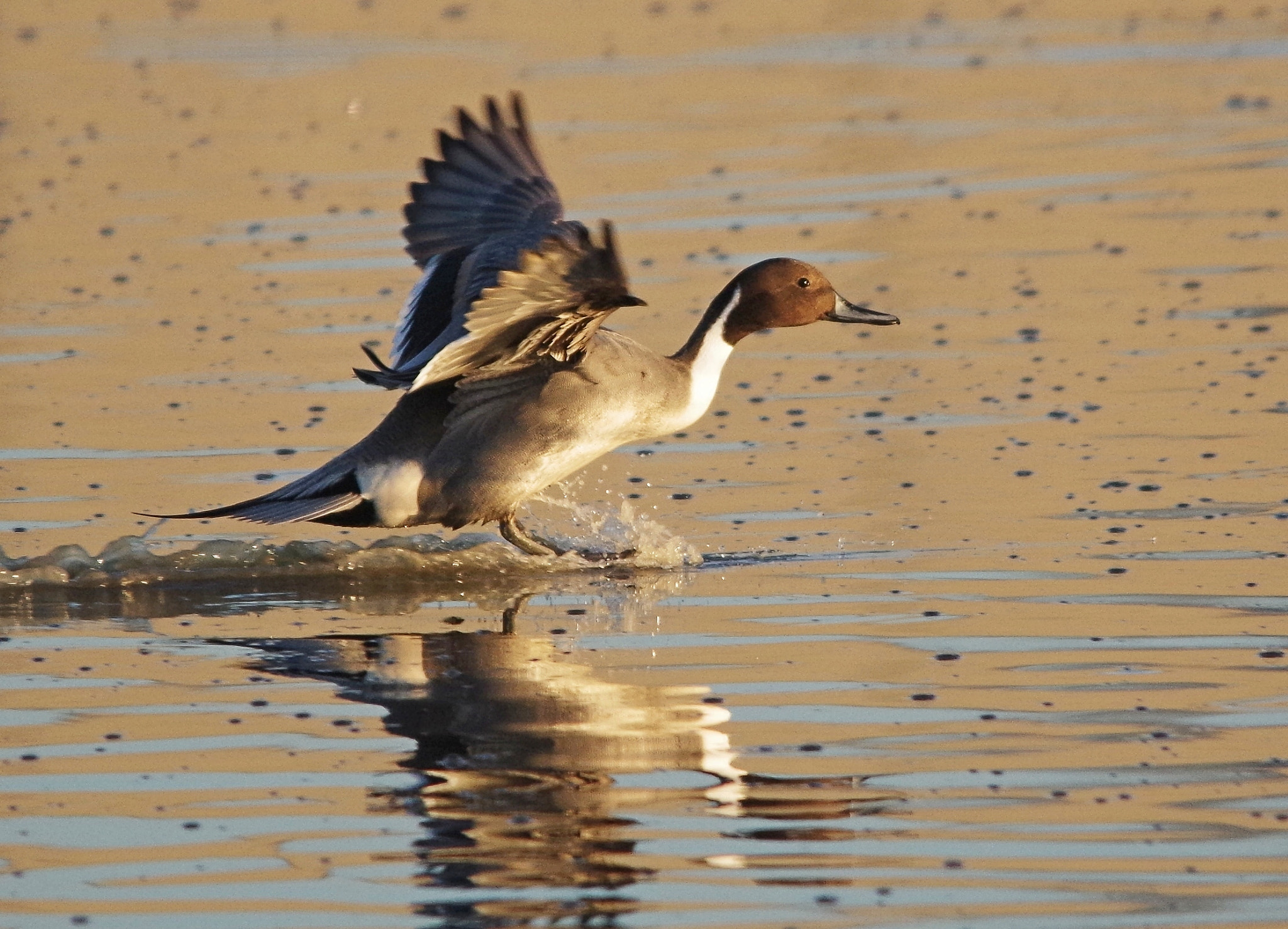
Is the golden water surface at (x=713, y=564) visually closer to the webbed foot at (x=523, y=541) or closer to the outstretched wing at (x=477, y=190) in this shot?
the webbed foot at (x=523, y=541)

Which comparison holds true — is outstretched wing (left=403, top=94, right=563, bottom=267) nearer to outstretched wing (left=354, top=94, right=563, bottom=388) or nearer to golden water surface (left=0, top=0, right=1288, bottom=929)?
outstretched wing (left=354, top=94, right=563, bottom=388)

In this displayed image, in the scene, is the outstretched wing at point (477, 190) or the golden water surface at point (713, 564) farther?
the outstretched wing at point (477, 190)

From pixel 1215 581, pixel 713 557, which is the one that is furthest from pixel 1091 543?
pixel 713 557

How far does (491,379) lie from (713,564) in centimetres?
83

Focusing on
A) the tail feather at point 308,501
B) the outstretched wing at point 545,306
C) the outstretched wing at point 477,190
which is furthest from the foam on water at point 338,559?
the outstretched wing at point 477,190

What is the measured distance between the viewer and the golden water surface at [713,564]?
151 inches

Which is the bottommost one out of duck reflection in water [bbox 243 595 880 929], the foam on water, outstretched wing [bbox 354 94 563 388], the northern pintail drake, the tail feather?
duck reflection in water [bbox 243 595 880 929]

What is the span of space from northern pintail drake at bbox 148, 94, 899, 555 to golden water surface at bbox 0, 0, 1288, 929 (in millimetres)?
189

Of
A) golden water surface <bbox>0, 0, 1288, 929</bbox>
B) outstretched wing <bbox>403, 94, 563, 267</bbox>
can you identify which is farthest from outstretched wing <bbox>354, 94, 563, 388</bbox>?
golden water surface <bbox>0, 0, 1288, 929</bbox>

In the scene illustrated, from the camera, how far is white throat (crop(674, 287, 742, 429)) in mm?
6387

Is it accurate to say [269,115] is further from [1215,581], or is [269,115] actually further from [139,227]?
[1215,581]

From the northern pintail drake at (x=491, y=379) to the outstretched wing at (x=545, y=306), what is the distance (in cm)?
1

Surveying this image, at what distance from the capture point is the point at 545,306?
5395 millimetres

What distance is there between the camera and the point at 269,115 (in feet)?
46.2
